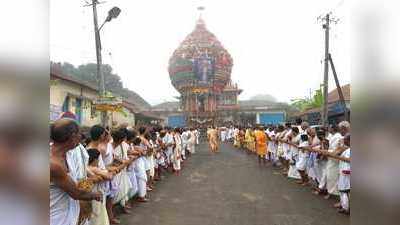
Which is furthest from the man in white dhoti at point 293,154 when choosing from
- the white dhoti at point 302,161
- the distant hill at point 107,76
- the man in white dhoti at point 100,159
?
the distant hill at point 107,76

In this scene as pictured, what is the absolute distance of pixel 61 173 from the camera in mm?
2949

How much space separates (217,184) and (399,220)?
9.12 m

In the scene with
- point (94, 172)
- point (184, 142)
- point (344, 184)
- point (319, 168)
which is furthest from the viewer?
point (184, 142)

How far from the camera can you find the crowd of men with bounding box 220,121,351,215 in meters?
6.72

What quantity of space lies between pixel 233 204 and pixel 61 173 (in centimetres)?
499

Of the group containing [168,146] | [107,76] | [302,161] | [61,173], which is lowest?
[302,161]

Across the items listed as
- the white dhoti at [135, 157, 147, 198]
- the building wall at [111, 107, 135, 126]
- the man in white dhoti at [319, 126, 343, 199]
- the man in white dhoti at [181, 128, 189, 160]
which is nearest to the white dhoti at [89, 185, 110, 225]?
the white dhoti at [135, 157, 147, 198]

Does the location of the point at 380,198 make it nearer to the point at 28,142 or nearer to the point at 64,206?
the point at 28,142

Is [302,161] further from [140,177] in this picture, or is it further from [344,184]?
[140,177]

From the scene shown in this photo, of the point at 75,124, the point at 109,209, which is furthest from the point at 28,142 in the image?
the point at 109,209

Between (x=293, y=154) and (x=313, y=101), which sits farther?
(x=313, y=101)

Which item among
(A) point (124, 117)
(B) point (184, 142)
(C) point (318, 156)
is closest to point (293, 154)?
(C) point (318, 156)

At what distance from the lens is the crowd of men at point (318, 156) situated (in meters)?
6.72

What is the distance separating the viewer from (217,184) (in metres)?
9.99
